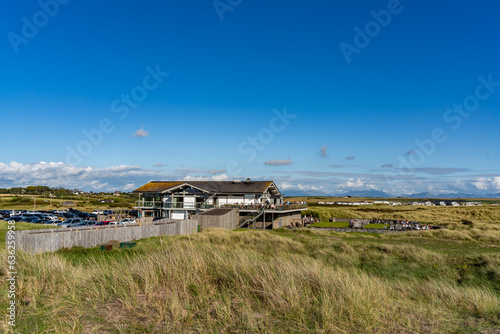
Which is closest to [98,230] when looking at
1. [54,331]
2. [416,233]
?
[54,331]

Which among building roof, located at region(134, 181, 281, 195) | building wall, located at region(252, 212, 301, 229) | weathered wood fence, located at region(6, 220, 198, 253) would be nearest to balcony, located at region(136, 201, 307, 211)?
building wall, located at region(252, 212, 301, 229)

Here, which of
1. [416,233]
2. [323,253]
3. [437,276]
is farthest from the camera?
[416,233]

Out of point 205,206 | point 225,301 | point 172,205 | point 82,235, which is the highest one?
point 172,205

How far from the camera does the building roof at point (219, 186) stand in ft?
145

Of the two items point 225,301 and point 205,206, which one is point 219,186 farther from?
point 225,301

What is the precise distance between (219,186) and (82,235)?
27615 millimetres

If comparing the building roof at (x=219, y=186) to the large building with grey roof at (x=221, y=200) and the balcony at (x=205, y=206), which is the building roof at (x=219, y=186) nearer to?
the large building with grey roof at (x=221, y=200)

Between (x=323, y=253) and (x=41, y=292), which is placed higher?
(x=41, y=292)

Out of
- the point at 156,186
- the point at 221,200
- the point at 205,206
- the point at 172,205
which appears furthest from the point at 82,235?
the point at 156,186

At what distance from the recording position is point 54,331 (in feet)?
18.1

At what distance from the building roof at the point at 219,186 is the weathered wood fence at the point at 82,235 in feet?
52.7

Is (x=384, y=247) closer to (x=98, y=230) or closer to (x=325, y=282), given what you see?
(x=325, y=282)

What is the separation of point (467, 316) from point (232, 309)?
189 inches

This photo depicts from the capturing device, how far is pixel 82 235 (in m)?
20.2
